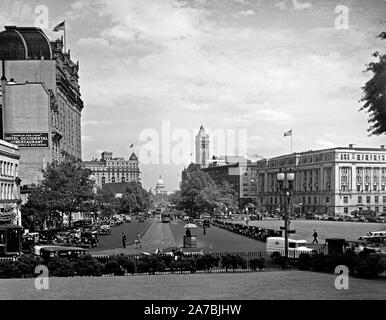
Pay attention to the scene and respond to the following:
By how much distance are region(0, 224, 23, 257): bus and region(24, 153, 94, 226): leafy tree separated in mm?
26640

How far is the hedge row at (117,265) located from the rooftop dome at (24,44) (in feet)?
213

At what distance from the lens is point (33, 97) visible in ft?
254

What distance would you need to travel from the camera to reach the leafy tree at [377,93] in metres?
24.9

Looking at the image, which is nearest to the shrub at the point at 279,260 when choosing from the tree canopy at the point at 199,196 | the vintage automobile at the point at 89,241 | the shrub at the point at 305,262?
the shrub at the point at 305,262

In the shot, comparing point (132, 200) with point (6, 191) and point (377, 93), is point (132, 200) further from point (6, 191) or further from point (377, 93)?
point (377, 93)

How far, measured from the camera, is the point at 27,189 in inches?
2852

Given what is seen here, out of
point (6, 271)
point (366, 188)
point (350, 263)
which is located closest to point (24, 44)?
point (366, 188)

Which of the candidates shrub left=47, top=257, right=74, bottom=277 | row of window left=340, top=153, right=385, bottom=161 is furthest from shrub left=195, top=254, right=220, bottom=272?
row of window left=340, top=153, right=385, bottom=161

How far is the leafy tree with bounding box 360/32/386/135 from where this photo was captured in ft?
81.7

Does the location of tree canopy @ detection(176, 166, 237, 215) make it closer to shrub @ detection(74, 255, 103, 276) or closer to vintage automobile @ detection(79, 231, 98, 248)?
vintage automobile @ detection(79, 231, 98, 248)

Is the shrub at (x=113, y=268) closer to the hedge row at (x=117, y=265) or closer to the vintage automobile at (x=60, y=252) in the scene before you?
the hedge row at (x=117, y=265)

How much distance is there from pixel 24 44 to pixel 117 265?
69158 mm
